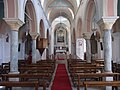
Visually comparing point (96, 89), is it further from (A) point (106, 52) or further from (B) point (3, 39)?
(B) point (3, 39)

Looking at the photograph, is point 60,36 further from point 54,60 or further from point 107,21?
point 107,21

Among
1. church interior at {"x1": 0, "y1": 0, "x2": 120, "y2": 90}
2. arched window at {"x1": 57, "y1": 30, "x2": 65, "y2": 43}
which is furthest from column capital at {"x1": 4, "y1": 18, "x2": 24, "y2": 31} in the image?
arched window at {"x1": 57, "y1": 30, "x2": 65, "y2": 43}

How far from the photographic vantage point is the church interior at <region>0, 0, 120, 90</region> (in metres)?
8.52

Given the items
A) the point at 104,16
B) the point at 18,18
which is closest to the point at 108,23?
the point at 104,16

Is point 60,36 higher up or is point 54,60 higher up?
point 60,36

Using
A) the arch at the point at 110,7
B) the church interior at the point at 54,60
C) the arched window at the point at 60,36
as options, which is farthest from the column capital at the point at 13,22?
the arched window at the point at 60,36

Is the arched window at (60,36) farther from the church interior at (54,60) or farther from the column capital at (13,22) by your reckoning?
the column capital at (13,22)

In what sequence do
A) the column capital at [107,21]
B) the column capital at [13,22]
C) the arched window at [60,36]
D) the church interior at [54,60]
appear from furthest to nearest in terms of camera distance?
the arched window at [60,36]
the column capital at [13,22]
the column capital at [107,21]
the church interior at [54,60]

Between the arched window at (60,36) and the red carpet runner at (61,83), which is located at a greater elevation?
the arched window at (60,36)

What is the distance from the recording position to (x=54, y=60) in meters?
20.8

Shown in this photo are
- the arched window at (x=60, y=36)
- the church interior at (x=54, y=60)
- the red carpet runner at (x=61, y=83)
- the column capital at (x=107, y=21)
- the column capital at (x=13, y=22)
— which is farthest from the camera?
the arched window at (x=60, y=36)

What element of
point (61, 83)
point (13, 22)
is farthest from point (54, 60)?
point (13, 22)

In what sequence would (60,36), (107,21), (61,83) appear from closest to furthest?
1. (107,21)
2. (61,83)
3. (60,36)

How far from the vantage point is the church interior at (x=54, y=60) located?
27.9 feet
